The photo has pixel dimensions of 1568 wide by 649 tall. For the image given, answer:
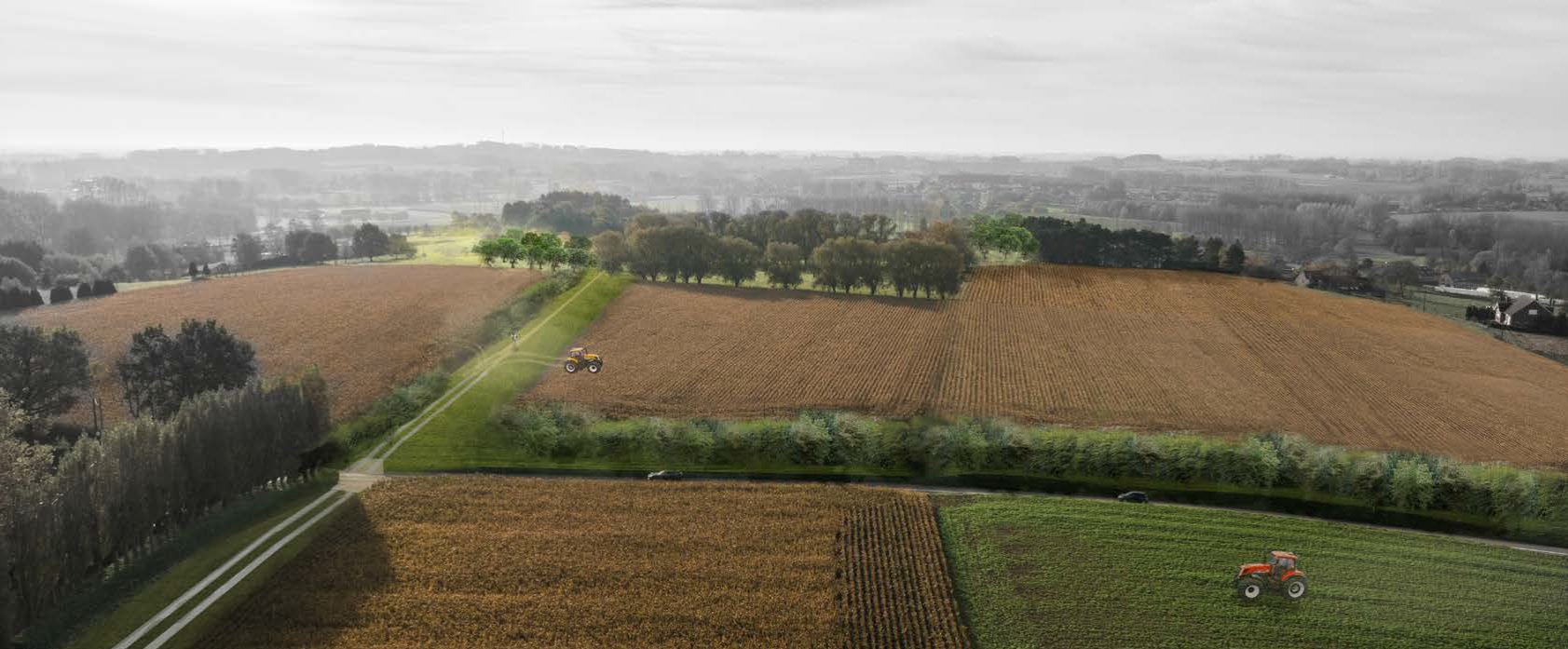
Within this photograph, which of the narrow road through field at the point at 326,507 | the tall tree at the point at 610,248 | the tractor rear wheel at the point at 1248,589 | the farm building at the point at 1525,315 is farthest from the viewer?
the tall tree at the point at 610,248

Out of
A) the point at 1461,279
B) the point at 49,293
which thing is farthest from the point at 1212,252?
the point at 49,293

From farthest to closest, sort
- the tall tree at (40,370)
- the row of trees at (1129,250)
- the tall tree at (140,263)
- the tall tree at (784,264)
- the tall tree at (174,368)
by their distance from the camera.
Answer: the tall tree at (140,263) → the row of trees at (1129,250) → the tall tree at (784,264) → the tall tree at (174,368) → the tall tree at (40,370)

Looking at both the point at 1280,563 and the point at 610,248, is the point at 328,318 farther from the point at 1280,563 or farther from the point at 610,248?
the point at 1280,563

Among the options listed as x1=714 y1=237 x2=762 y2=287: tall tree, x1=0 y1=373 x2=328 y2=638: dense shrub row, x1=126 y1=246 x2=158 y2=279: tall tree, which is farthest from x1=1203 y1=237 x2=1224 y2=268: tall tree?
x1=126 y1=246 x2=158 y2=279: tall tree

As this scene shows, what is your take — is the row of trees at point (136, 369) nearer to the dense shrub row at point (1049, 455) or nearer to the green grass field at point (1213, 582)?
the dense shrub row at point (1049, 455)

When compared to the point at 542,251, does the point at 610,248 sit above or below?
above

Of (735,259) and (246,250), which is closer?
(735,259)

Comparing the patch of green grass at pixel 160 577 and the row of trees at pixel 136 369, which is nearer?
the patch of green grass at pixel 160 577

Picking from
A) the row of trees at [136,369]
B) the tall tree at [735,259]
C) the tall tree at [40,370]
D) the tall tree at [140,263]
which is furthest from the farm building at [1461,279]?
the tall tree at [140,263]
